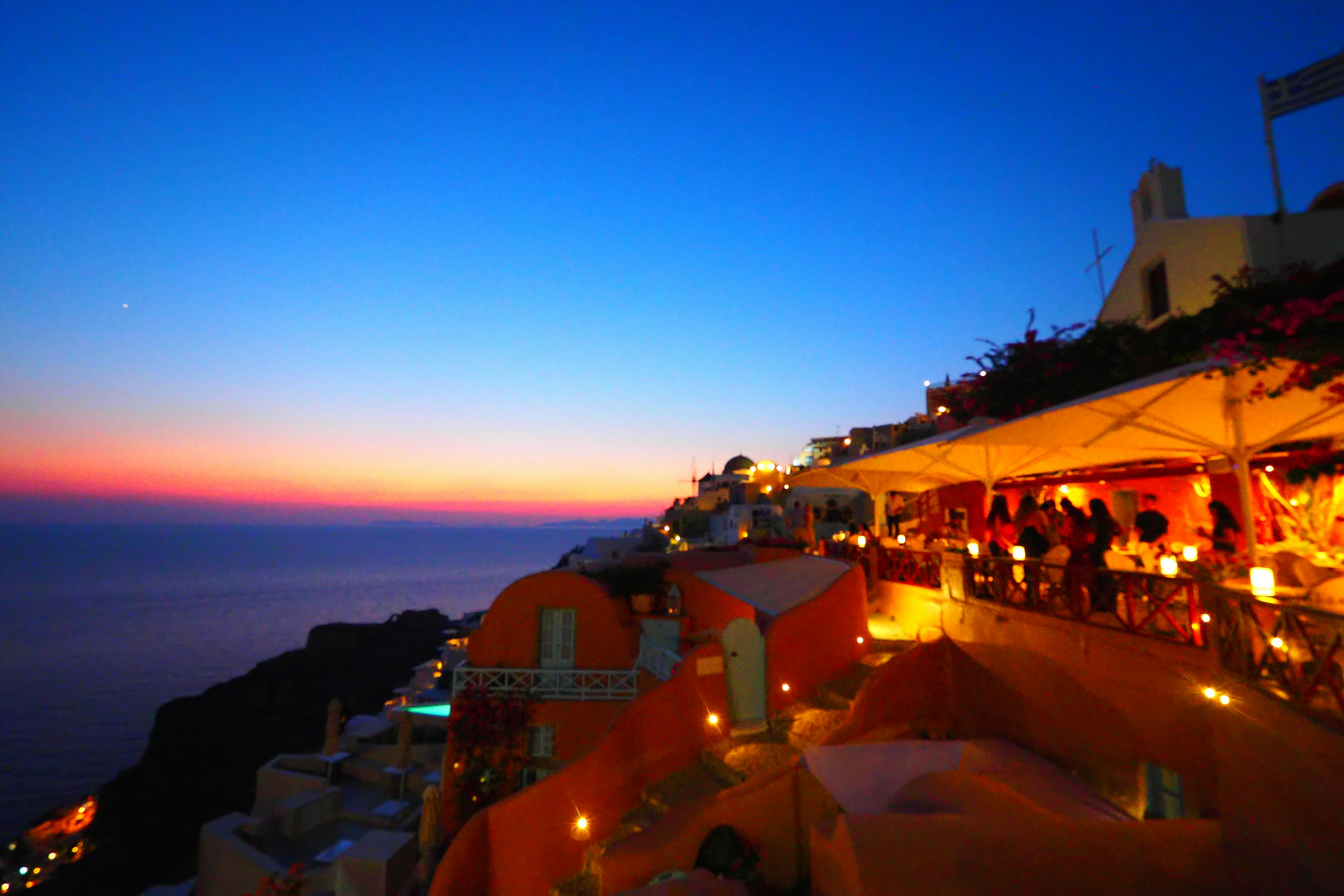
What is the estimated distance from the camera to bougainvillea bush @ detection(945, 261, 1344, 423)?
5203mm

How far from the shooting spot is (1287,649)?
15.1ft

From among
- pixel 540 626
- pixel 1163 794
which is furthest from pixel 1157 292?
pixel 540 626

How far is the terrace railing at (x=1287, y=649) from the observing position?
4.14m

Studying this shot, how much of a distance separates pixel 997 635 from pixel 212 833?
16.9m

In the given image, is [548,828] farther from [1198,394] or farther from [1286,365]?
[1286,365]

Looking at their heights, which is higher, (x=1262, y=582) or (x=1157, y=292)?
(x=1157, y=292)

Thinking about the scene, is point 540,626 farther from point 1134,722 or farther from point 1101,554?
point 1134,722

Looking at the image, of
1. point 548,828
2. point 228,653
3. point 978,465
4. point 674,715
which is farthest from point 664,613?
point 228,653

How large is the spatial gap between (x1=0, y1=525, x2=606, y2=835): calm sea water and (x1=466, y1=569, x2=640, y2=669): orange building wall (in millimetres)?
27607

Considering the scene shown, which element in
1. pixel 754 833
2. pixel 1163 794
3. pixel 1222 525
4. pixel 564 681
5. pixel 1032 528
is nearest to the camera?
pixel 1163 794

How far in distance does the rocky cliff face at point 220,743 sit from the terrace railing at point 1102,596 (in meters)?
26.1

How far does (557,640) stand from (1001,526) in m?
9.05

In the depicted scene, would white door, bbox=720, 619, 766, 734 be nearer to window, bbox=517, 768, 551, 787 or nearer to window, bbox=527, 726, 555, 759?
window, bbox=527, 726, 555, 759

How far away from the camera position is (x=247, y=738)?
2998 cm
